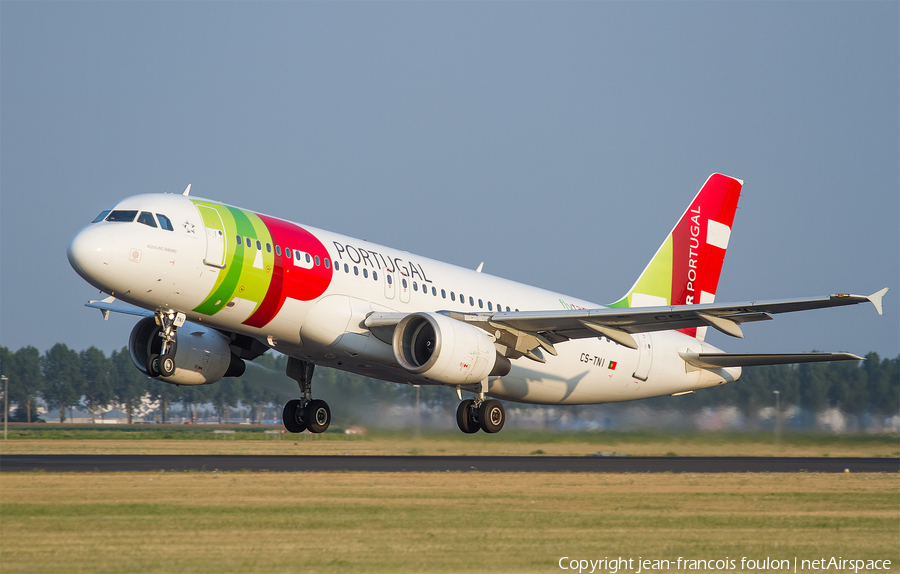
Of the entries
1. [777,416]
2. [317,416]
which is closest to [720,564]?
[317,416]

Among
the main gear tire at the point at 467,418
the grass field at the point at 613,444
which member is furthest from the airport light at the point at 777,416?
the main gear tire at the point at 467,418

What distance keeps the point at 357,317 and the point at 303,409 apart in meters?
5.34

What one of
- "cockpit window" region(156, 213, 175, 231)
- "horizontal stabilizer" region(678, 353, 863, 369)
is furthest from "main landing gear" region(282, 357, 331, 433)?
"horizontal stabilizer" region(678, 353, 863, 369)

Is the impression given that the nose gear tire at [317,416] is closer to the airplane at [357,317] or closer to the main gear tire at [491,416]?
the airplane at [357,317]

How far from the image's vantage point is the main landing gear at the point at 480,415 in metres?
25.9

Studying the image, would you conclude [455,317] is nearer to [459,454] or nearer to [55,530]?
[459,454]

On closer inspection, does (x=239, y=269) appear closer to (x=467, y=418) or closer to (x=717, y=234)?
(x=467, y=418)

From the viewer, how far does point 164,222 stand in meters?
21.2

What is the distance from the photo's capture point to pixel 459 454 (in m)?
27.2

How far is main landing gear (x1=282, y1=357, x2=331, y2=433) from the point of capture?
91.1 feet

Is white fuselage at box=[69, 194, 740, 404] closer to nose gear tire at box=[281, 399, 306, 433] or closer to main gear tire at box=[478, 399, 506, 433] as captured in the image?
main gear tire at box=[478, 399, 506, 433]

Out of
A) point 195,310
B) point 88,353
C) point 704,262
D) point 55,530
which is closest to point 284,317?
point 195,310

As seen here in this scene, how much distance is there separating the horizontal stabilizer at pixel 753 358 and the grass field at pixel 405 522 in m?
5.57

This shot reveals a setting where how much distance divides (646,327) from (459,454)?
6433 mm
